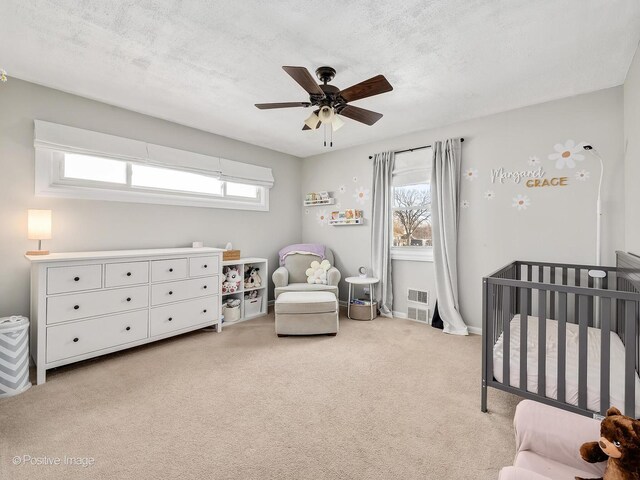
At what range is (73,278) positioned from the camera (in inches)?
94.7

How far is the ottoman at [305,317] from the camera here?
322 centimetres

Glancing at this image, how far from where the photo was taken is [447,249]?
11.3 feet

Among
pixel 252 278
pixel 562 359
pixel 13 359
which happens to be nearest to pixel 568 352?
pixel 562 359

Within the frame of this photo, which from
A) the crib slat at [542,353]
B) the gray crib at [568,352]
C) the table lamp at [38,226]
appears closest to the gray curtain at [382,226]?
the gray crib at [568,352]

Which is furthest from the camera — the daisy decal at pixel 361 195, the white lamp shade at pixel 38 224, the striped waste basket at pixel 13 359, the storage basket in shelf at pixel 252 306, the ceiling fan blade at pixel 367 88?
the daisy decal at pixel 361 195

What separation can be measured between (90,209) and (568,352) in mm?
4050

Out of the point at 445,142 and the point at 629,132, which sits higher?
the point at 445,142

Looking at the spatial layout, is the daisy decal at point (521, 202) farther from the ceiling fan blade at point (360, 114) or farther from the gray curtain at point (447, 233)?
the ceiling fan blade at point (360, 114)

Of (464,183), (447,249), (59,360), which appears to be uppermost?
(464,183)

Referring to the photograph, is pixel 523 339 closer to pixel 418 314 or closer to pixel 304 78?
pixel 304 78

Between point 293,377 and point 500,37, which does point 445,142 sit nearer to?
point 500,37

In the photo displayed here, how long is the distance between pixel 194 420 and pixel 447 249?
2.94 m

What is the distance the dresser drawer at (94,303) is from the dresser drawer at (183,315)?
0.66 ft

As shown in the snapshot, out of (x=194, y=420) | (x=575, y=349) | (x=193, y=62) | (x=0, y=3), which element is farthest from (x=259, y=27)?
(x=575, y=349)
